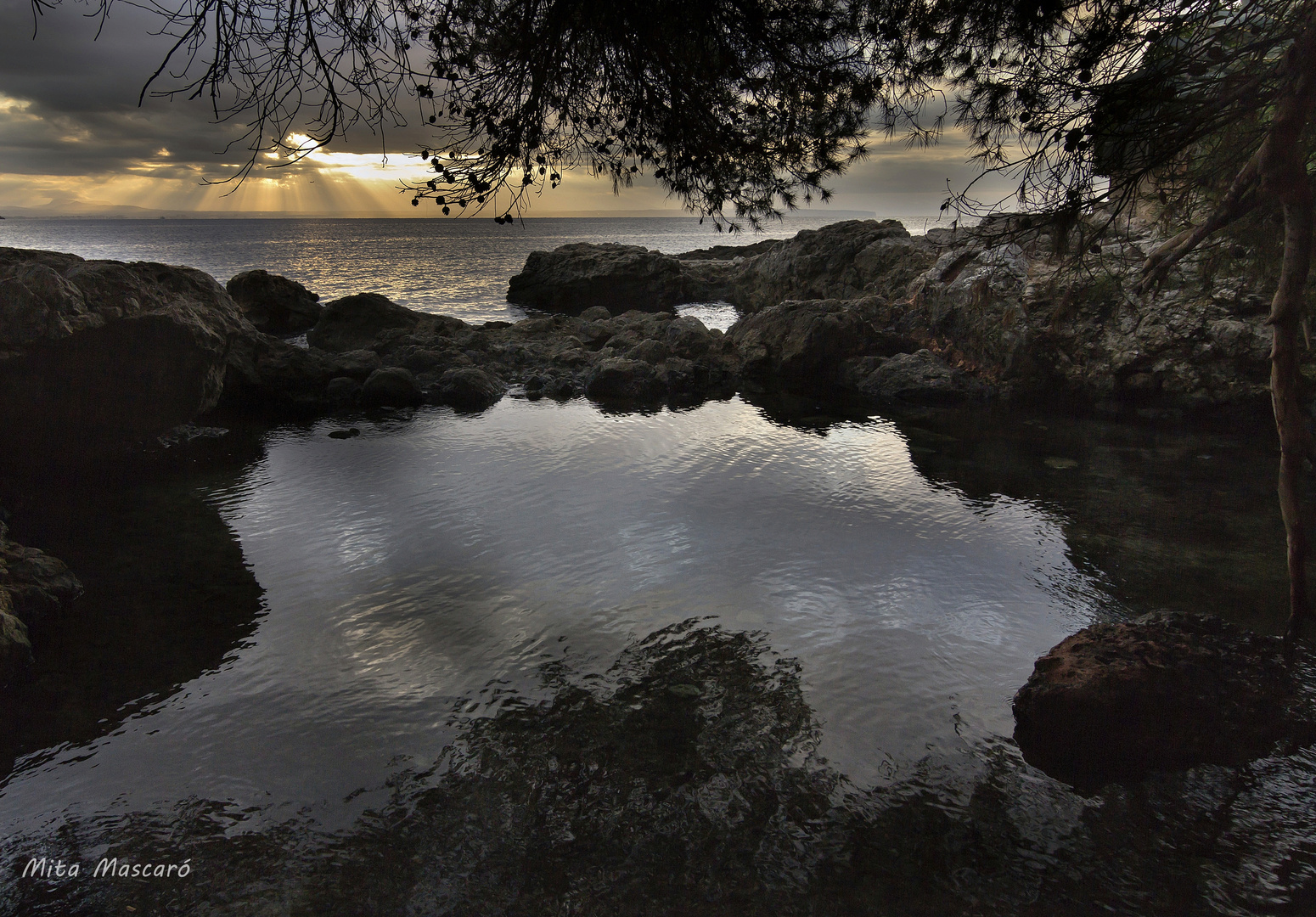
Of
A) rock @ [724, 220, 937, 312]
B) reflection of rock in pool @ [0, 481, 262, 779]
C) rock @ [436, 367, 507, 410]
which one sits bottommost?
reflection of rock in pool @ [0, 481, 262, 779]

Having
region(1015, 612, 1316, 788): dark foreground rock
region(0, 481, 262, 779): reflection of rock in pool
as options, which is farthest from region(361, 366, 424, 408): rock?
region(1015, 612, 1316, 788): dark foreground rock

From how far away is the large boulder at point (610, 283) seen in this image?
118 ft

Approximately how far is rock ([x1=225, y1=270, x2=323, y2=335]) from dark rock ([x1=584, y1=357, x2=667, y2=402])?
48.7 feet

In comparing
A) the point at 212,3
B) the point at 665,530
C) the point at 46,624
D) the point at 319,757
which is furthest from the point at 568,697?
the point at 212,3

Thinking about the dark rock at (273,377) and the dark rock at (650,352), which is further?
the dark rock at (650,352)

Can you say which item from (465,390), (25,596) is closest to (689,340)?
(465,390)

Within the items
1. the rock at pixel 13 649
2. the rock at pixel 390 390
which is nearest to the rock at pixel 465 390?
the rock at pixel 390 390

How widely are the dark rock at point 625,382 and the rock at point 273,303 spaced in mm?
14845

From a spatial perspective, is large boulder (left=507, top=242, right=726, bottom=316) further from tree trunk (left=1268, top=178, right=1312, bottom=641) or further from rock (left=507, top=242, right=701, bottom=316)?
tree trunk (left=1268, top=178, right=1312, bottom=641)

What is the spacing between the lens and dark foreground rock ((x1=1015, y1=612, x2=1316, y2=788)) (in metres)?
4.93

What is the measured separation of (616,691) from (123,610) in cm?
518

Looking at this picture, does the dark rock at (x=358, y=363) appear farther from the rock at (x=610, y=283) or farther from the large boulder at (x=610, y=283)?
the rock at (x=610, y=283)

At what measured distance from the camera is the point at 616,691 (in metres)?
5.81

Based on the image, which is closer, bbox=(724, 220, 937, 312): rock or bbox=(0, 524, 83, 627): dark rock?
bbox=(0, 524, 83, 627): dark rock
